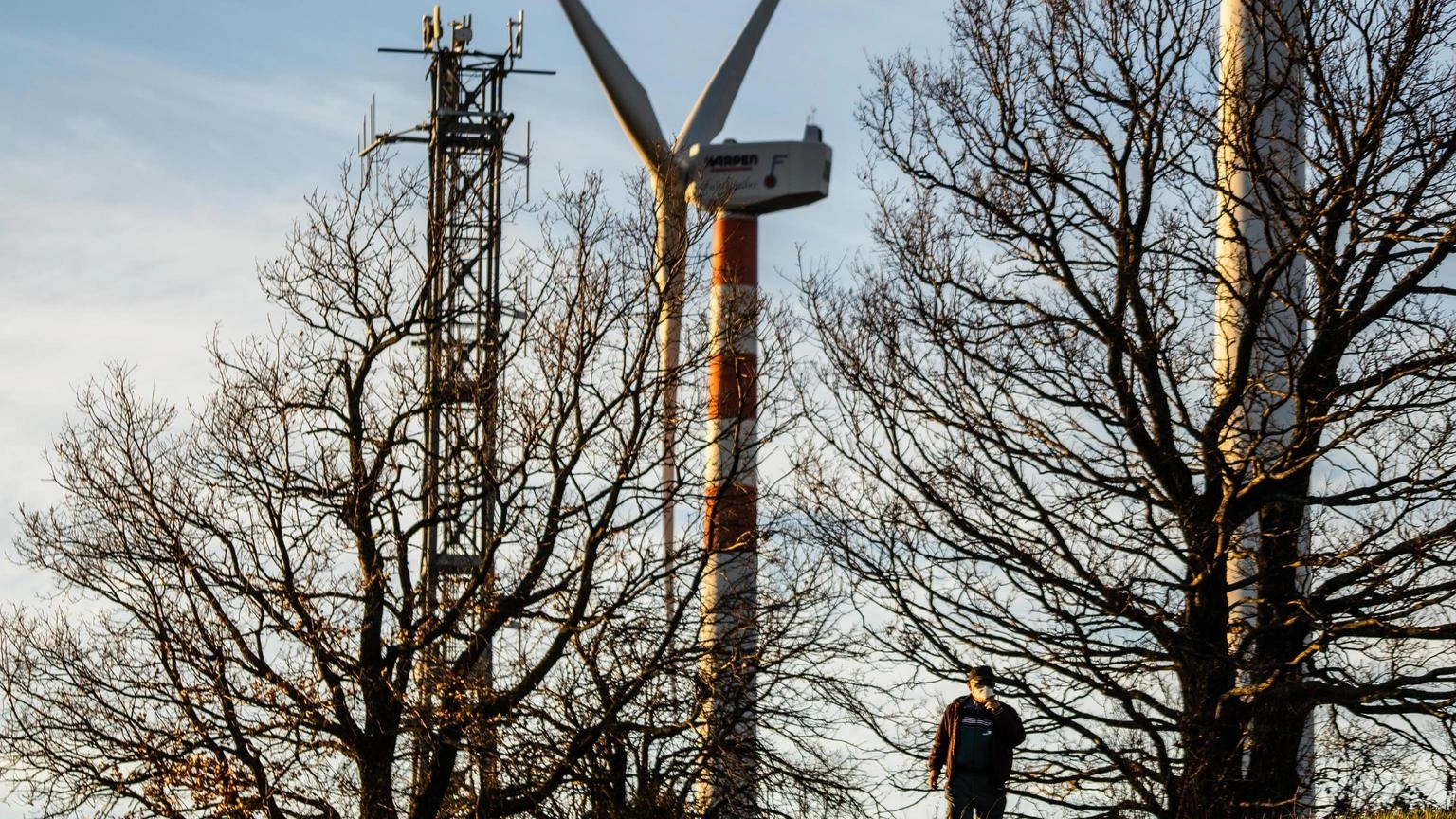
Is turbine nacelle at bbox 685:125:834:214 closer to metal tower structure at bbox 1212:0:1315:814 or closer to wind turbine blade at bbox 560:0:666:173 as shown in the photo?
wind turbine blade at bbox 560:0:666:173

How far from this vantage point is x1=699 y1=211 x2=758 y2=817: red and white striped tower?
19141 millimetres

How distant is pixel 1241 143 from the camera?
14500 mm

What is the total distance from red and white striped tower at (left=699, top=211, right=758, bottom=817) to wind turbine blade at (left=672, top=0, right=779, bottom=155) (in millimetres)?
14803

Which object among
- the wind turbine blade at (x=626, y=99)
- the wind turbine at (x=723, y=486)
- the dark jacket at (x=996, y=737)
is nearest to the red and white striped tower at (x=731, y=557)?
the wind turbine at (x=723, y=486)

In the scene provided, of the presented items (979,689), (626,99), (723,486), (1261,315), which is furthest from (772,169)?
(979,689)

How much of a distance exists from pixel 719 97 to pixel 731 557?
1933 centimetres

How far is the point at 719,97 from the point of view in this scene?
38469mm

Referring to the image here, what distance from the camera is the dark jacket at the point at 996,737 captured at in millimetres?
11711

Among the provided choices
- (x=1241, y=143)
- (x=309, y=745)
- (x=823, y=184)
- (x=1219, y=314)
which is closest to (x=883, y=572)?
(x=1219, y=314)

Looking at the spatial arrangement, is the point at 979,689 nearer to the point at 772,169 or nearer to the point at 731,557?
the point at 731,557

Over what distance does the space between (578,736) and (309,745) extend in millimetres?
2587

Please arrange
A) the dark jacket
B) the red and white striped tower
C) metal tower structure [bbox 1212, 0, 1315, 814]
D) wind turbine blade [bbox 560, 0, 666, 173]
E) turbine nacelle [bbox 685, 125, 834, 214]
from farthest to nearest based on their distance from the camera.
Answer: turbine nacelle [bbox 685, 125, 834, 214], wind turbine blade [bbox 560, 0, 666, 173], the red and white striped tower, metal tower structure [bbox 1212, 0, 1315, 814], the dark jacket

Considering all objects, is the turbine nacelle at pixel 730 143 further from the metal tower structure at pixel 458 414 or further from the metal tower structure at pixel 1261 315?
the metal tower structure at pixel 1261 315

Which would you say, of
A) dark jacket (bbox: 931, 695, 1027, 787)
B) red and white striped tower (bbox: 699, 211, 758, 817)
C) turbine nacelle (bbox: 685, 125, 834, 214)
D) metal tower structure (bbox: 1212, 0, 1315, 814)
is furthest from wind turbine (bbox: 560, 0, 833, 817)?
turbine nacelle (bbox: 685, 125, 834, 214)
